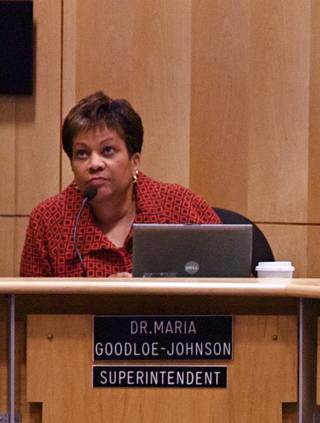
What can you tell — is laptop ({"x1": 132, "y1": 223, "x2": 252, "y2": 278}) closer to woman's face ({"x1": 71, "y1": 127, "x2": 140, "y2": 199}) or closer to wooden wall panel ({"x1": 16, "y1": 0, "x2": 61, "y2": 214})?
woman's face ({"x1": 71, "y1": 127, "x2": 140, "y2": 199})

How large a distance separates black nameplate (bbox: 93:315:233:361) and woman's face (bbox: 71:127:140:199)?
88 cm

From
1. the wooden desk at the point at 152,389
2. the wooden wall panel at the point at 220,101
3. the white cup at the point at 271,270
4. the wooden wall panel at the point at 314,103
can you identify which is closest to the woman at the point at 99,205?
the white cup at the point at 271,270

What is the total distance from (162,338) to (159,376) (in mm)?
84

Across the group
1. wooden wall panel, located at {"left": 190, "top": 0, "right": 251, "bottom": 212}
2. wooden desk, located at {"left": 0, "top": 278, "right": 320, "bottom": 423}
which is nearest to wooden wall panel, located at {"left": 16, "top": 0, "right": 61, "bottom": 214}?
wooden wall panel, located at {"left": 190, "top": 0, "right": 251, "bottom": 212}

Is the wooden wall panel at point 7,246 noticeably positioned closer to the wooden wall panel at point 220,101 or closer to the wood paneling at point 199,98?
the wood paneling at point 199,98

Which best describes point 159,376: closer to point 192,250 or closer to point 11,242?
point 192,250

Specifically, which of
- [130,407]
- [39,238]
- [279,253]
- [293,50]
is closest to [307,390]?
[130,407]

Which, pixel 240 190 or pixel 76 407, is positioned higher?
pixel 240 190

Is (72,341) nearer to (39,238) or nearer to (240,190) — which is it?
(39,238)

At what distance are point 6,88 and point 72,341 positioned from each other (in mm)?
2334

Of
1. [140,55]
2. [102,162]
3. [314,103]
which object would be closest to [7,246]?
[140,55]

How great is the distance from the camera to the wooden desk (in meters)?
1.54

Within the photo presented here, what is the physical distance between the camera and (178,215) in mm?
2529

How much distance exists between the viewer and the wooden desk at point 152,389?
1.54 metres
